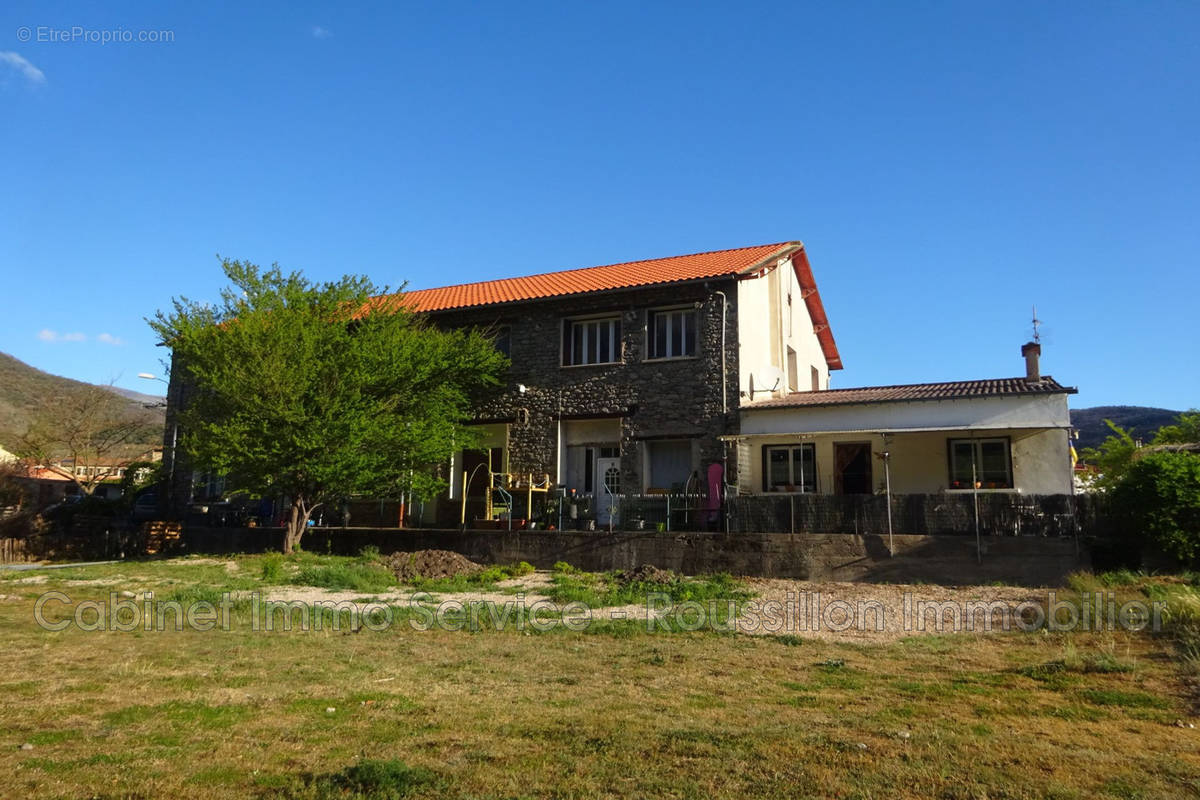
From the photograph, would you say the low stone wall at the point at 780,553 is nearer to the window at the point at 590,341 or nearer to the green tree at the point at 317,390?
the green tree at the point at 317,390

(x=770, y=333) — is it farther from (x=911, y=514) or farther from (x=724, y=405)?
(x=911, y=514)

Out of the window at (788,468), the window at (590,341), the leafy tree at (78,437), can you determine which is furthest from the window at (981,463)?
the leafy tree at (78,437)

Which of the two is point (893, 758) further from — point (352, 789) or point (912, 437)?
point (912, 437)

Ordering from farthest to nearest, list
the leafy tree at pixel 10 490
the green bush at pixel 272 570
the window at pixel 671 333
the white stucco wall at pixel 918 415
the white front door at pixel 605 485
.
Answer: the leafy tree at pixel 10 490 → the window at pixel 671 333 → the white front door at pixel 605 485 → the white stucco wall at pixel 918 415 → the green bush at pixel 272 570

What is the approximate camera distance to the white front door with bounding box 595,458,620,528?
22203 mm

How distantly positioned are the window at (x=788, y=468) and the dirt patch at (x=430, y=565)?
305 inches

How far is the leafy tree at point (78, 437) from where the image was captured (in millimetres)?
38219

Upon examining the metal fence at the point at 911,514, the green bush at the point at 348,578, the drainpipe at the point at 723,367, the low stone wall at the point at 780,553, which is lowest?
the green bush at the point at 348,578

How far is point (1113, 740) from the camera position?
6340mm

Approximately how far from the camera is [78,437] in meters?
38.8

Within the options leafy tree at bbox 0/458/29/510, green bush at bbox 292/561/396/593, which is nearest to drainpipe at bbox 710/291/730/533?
green bush at bbox 292/561/396/593

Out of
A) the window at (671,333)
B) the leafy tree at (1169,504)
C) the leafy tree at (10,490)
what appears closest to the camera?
the leafy tree at (1169,504)

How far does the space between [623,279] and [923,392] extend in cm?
877

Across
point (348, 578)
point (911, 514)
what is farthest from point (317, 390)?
point (911, 514)
